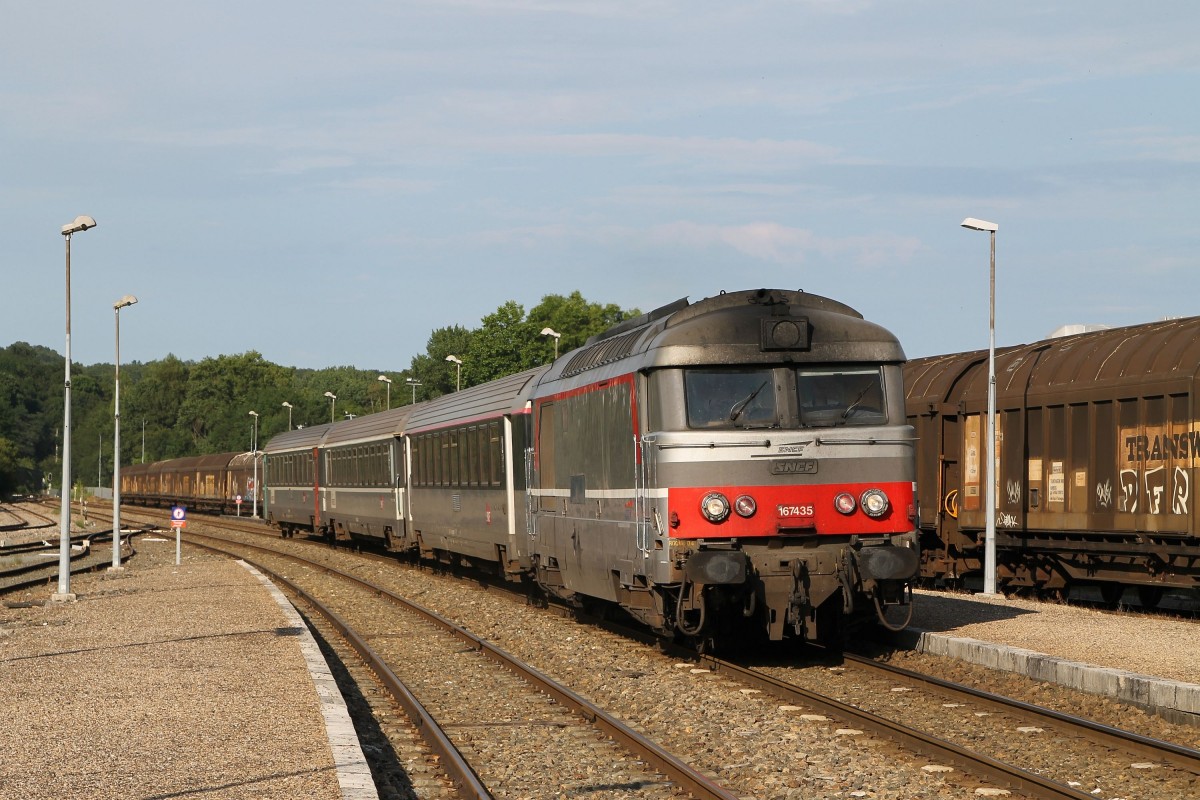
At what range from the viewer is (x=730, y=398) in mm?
14000

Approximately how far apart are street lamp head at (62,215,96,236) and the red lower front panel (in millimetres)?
17223

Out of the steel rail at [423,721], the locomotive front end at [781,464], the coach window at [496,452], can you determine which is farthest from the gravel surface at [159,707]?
the coach window at [496,452]

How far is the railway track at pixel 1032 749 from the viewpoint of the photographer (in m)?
9.05

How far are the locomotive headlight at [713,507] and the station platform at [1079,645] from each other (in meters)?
2.99

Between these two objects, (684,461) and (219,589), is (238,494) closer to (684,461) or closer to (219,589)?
(219,589)

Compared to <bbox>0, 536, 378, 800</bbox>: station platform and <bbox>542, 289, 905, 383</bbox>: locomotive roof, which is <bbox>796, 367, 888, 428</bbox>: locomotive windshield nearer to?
<bbox>542, 289, 905, 383</bbox>: locomotive roof

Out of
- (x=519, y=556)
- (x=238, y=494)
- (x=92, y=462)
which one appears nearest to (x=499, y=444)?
(x=519, y=556)

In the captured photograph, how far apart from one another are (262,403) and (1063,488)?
499 ft

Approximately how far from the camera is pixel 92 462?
19250 cm

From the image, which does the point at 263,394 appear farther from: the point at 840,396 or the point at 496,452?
the point at 840,396

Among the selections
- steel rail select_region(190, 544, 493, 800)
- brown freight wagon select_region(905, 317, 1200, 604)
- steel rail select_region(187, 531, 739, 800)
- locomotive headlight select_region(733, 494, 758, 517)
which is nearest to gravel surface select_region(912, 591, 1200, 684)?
brown freight wagon select_region(905, 317, 1200, 604)

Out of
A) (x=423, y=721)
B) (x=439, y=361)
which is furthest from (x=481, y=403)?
(x=439, y=361)

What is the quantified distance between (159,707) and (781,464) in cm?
600

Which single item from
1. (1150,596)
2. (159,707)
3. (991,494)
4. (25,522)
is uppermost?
(991,494)
